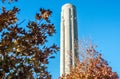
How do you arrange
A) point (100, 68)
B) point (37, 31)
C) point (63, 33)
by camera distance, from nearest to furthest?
point (37, 31) < point (100, 68) < point (63, 33)

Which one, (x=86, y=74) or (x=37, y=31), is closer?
(x=37, y=31)

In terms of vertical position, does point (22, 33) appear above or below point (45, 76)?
above

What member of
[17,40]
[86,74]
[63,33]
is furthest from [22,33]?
[63,33]

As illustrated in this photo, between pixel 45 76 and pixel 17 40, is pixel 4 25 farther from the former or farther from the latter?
pixel 45 76

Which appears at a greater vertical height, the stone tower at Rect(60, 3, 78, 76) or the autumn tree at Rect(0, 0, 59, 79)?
the stone tower at Rect(60, 3, 78, 76)

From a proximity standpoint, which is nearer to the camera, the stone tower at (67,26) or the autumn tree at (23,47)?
the autumn tree at (23,47)

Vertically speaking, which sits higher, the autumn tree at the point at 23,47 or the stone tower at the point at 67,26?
the stone tower at the point at 67,26

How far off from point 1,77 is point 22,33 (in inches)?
43.2

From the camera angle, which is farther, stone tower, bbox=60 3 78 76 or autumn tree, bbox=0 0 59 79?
stone tower, bbox=60 3 78 76

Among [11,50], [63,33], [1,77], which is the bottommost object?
[1,77]

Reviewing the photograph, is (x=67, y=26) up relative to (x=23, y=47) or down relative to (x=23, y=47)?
up

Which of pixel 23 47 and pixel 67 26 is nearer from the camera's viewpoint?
pixel 23 47

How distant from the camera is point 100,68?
2155 cm

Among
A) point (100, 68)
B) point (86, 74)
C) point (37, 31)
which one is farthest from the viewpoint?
point (100, 68)
